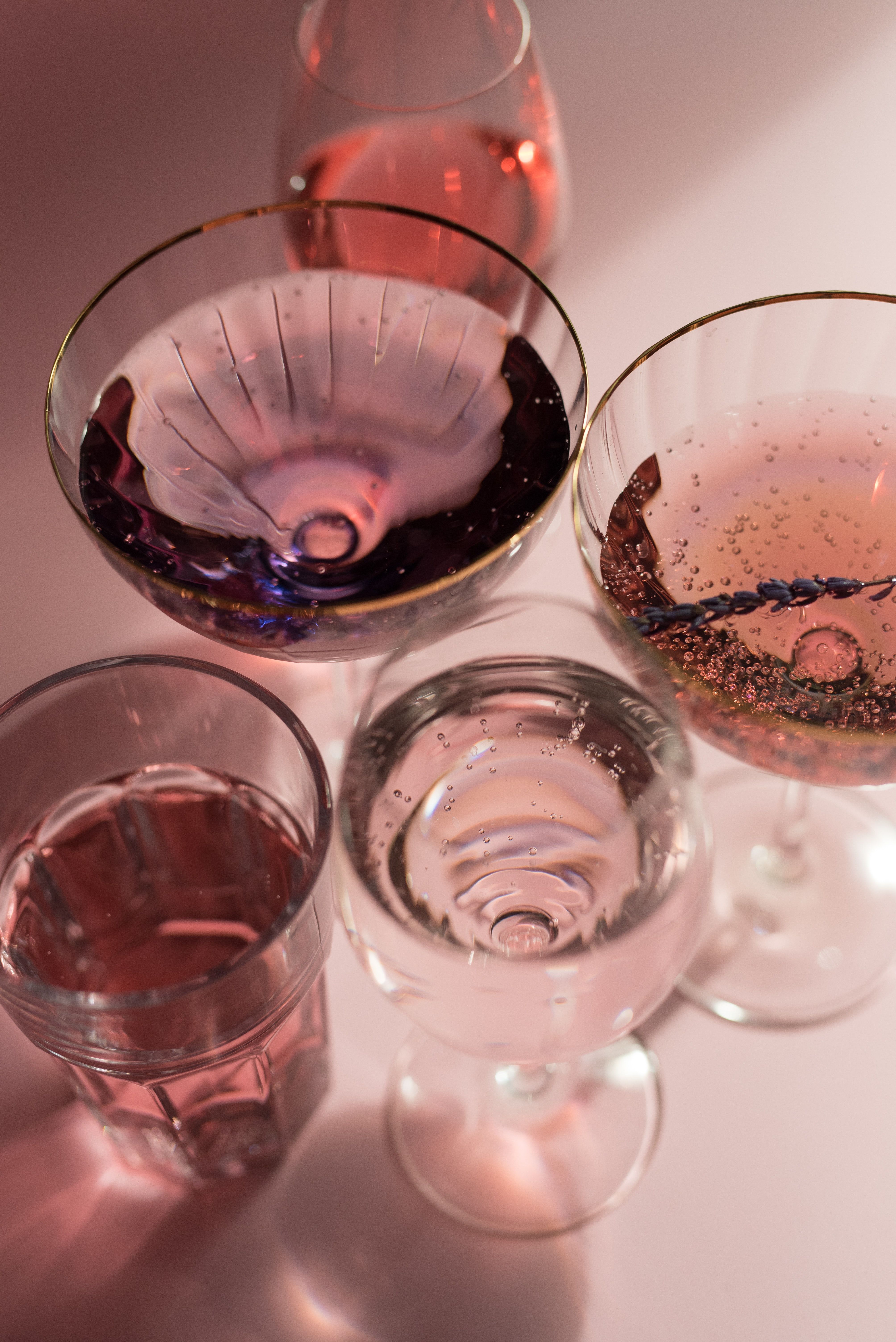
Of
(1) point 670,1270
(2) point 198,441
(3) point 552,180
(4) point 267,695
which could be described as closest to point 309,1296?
(1) point 670,1270

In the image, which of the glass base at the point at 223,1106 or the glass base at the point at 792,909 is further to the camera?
the glass base at the point at 792,909

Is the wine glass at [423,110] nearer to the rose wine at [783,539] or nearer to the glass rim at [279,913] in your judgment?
the rose wine at [783,539]

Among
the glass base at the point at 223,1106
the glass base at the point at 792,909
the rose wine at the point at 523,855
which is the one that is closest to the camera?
the rose wine at the point at 523,855

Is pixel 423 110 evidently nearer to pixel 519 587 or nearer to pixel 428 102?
pixel 428 102

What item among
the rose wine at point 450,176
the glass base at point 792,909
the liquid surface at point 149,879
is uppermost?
the rose wine at point 450,176

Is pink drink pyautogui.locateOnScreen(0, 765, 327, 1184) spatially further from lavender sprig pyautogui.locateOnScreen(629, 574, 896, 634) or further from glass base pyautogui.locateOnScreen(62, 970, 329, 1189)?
lavender sprig pyautogui.locateOnScreen(629, 574, 896, 634)

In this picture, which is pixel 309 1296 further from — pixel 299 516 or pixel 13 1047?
pixel 299 516

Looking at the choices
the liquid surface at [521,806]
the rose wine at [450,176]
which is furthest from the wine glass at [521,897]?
the rose wine at [450,176]

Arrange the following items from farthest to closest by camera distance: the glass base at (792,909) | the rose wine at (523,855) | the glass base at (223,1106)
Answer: the glass base at (792,909), the glass base at (223,1106), the rose wine at (523,855)
